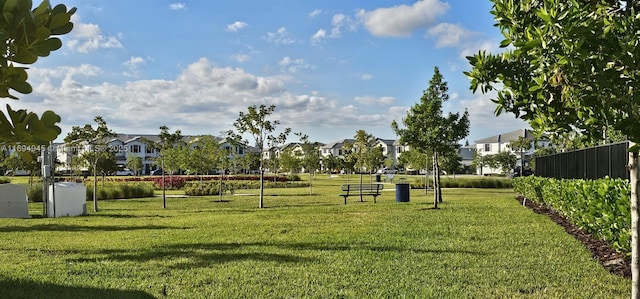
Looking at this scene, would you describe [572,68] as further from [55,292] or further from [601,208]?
[601,208]

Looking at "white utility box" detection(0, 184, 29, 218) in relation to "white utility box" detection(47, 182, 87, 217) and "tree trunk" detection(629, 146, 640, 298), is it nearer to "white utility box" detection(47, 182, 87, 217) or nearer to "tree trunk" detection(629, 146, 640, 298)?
"white utility box" detection(47, 182, 87, 217)

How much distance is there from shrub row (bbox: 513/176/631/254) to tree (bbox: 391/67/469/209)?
621cm

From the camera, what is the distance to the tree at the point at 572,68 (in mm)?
2725

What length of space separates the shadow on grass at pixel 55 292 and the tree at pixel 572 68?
4.38 m

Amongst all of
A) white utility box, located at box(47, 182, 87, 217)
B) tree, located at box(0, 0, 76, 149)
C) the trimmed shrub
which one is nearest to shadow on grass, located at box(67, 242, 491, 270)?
tree, located at box(0, 0, 76, 149)

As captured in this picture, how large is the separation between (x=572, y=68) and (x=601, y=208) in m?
6.29

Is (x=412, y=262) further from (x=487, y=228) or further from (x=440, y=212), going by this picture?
(x=440, y=212)

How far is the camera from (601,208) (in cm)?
816

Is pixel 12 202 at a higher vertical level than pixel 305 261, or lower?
higher

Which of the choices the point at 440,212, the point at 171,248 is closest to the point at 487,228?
the point at 440,212

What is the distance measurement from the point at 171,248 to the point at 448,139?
528 inches

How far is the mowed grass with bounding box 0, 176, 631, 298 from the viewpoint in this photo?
5977 mm

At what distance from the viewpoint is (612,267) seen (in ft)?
23.4

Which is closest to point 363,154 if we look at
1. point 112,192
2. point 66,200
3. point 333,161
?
point 333,161
